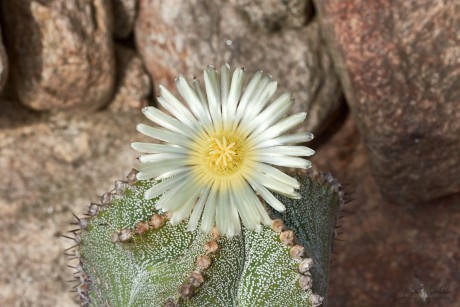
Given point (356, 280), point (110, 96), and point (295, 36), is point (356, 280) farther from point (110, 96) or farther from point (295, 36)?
point (110, 96)

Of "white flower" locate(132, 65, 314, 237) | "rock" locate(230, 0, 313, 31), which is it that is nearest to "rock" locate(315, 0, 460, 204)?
"rock" locate(230, 0, 313, 31)

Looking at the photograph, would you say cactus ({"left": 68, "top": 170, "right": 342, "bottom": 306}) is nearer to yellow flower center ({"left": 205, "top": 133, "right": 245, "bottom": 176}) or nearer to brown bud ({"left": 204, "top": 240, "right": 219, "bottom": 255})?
brown bud ({"left": 204, "top": 240, "right": 219, "bottom": 255})

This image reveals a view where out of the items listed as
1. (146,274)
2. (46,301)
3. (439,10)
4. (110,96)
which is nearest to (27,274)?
(46,301)

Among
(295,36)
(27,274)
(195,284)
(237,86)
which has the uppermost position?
(295,36)

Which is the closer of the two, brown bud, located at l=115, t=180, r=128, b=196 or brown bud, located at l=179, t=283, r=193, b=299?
brown bud, located at l=179, t=283, r=193, b=299

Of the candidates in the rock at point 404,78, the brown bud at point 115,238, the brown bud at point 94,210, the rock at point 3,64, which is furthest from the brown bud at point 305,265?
the rock at point 3,64
